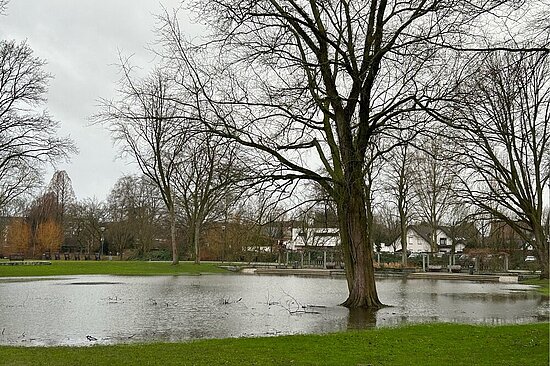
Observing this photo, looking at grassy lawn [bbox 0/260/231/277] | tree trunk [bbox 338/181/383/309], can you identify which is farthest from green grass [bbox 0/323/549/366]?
A: grassy lawn [bbox 0/260/231/277]

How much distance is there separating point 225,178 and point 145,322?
15.2 ft

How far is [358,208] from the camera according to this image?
1856 centimetres

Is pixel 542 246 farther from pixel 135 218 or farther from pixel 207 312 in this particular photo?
pixel 135 218

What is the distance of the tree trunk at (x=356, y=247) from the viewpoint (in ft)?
59.8

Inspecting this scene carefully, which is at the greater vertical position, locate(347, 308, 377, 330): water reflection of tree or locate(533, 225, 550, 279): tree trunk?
locate(533, 225, 550, 279): tree trunk

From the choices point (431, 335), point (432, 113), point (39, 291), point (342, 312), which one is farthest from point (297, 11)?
point (39, 291)

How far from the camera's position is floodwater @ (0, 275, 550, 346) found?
12508mm

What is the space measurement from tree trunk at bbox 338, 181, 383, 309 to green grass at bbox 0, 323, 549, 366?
6.69 meters

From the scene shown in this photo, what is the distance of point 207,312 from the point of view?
16594 mm

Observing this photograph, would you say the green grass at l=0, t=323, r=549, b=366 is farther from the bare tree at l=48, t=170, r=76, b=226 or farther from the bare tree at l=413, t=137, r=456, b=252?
the bare tree at l=48, t=170, r=76, b=226

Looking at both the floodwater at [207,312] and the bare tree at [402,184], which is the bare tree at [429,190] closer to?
the bare tree at [402,184]

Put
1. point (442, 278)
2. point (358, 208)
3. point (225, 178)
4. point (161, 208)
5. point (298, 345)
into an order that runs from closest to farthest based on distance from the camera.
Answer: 1. point (298, 345)
2. point (225, 178)
3. point (358, 208)
4. point (442, 278)
5. point (161, 208)

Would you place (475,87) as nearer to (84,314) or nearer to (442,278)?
(84,314)

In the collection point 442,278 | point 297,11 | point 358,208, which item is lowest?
point 442,278
